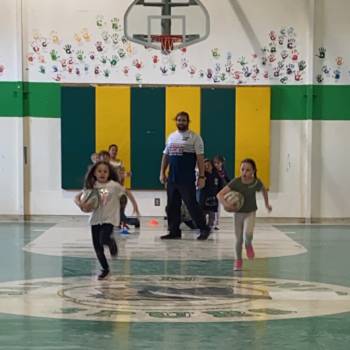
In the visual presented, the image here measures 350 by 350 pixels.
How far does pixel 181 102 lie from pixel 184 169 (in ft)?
11.2

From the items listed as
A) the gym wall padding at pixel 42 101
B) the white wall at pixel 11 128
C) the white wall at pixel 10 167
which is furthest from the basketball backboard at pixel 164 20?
the white wall at pixel 10 167

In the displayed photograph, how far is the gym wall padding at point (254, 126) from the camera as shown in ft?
40.9

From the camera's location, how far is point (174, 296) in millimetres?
5688

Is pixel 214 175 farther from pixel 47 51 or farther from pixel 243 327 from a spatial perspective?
pixel 243 327

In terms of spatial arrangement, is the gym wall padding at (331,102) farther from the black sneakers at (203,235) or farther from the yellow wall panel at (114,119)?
the black sneakers at (203,235)

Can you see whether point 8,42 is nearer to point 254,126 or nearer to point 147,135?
point 147,135

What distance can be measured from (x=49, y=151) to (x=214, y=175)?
141 inches

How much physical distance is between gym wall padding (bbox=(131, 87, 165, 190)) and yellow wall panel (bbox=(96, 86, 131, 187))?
94 mm

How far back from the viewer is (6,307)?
5.25m

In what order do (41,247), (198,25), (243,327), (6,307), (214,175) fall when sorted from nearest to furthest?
1. (243,327)
2. (6,307)
3. (41,247)
4. (214,175)
5. (198,25)

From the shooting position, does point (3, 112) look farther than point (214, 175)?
Result: Yes

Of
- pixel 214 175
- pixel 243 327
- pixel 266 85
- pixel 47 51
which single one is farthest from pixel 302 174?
pixel 243 327

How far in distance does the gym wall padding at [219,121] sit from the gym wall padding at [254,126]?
110 mm

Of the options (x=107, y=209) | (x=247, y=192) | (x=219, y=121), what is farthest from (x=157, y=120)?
(x=107, y=209)
